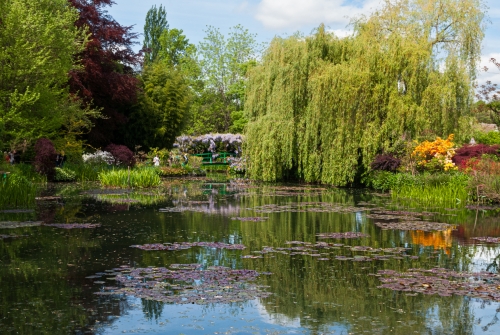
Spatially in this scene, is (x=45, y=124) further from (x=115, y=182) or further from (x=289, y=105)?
(x=289, y=105)

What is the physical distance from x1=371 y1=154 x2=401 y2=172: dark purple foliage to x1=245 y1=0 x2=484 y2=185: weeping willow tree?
30.5 inches

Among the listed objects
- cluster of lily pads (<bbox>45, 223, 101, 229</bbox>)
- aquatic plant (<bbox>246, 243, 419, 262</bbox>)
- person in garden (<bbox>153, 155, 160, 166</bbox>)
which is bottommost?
aquatic plant (<bbox>246, 243, 419, 262</bbox>)

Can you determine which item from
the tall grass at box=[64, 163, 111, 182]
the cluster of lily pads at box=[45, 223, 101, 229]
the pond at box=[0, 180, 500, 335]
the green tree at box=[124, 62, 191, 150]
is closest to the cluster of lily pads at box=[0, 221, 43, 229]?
the pond at box=[0, 180, 500, 335]

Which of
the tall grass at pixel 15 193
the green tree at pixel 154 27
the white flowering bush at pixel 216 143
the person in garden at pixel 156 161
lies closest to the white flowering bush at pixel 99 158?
the person in garden at pixel 156 161

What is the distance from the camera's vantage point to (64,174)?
1046 inches

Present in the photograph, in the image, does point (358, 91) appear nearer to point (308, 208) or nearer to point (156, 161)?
point (308, 208)

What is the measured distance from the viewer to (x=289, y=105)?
2909 cm

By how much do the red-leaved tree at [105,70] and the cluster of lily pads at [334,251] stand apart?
2123 centimetres

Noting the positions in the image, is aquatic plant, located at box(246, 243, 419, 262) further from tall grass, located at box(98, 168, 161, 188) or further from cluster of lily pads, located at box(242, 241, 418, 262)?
tall grass, located at box(98, 168, 161, 188)

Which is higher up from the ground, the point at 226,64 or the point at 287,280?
the point at 226,64

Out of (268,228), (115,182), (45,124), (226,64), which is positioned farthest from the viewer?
(226,64)

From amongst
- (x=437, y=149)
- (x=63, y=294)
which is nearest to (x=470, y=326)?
(x=63, y=294)

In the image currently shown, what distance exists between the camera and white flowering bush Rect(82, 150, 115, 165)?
98.2ft

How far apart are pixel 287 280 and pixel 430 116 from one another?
62.2 feet
